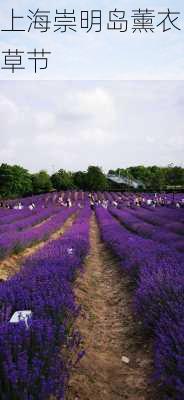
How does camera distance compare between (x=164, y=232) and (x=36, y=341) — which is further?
(x=164, y=232)

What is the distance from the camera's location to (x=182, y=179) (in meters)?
80.8

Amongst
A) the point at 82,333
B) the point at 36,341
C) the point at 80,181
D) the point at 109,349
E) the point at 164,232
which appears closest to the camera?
the point at 36,341

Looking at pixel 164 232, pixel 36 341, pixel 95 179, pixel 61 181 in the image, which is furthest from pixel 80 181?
pixel 36 341

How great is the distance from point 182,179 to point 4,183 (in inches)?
1272

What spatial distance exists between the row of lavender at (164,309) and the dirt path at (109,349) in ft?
0.68

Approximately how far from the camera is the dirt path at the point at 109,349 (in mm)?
3326

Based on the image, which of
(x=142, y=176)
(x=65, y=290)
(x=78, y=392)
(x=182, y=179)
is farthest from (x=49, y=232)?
(x=142, y=176)

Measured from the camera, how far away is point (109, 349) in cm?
431

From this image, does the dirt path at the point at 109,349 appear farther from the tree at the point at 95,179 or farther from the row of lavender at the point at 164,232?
the tree at the point at 95,179

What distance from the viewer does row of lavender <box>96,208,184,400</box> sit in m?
2.74

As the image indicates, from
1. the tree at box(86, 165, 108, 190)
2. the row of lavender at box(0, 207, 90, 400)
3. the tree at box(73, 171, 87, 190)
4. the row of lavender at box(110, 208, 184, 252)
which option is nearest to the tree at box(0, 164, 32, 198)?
the tree at box(86, 165, 108, 190)

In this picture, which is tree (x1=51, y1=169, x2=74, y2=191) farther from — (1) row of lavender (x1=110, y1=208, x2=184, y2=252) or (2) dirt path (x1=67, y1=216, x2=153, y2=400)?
(2) dirt path (x1=67, y1=216, x2=153, y2=400)

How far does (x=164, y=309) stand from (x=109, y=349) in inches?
27.2

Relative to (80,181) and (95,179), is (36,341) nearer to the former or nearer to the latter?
(95,179)
